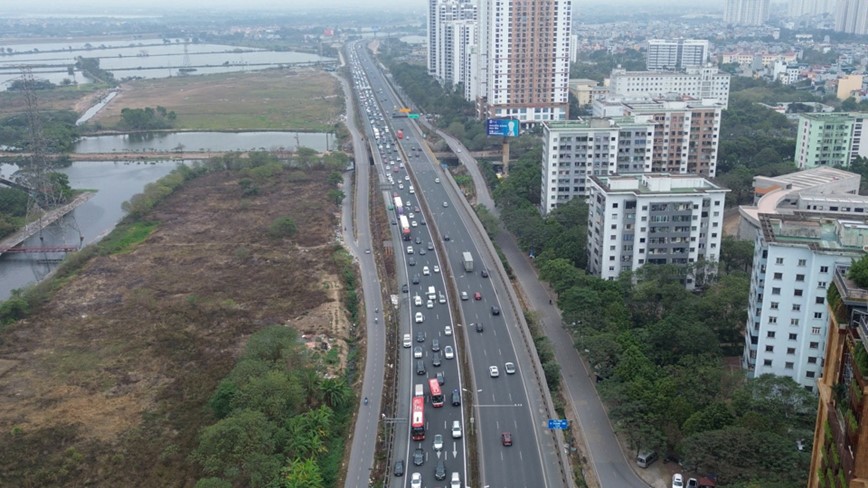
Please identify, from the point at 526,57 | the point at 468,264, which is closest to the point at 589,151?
the point at 468,264

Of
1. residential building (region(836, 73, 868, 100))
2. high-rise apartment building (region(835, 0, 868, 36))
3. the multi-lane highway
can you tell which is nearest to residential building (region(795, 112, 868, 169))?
the multi-lane highway

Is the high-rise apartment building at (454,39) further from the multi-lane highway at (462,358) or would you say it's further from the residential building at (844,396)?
the residential building at (844,396)

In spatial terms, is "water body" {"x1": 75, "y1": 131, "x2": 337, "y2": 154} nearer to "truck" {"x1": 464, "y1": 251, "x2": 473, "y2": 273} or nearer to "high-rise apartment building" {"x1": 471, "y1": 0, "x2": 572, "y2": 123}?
"high-rise apartment building" {"x1": 471, "y1": 0, "x2": 572, "y2": 123}

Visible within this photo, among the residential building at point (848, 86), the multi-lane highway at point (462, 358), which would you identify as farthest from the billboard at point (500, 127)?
the residential building at point (848, 86)

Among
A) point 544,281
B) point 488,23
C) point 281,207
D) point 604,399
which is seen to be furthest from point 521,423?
point 488,23

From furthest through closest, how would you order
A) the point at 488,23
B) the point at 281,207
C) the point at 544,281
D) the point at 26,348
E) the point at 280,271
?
1. the point at 488,23
2. the point at 281,207
3. the point at 280,271
4. the point at 544,281
5. the point at 26,348

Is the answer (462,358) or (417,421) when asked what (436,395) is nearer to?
(417,421)

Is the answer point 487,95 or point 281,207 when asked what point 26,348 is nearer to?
point 281,207
